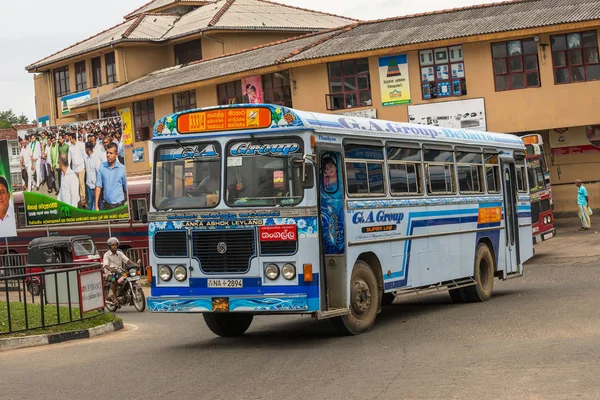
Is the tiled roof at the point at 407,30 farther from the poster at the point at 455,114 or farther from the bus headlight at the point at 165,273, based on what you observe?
the bus headlight at the point at 165,273

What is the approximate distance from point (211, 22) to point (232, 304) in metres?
42.0

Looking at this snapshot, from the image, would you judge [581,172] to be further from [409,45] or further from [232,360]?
[232,360]

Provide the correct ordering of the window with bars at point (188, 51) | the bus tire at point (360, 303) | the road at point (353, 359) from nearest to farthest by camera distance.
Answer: the road at point (353, 359) < the bus tire at point (360, 303) < the window with bars at point (188, 51)

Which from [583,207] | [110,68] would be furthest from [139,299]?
[110,68]

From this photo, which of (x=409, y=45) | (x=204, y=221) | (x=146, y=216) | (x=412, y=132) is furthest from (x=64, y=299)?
(x=409, y=45)

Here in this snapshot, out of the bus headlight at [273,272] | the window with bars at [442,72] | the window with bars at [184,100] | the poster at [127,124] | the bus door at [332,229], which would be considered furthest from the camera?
the poster at [127,124]

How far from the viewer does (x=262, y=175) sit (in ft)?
41.0

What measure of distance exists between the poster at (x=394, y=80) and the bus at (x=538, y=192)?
8.32m

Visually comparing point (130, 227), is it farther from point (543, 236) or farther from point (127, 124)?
point (127, 124)

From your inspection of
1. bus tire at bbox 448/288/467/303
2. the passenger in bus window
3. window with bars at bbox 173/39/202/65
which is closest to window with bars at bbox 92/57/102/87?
window with bars at bbox 173/39/202/65

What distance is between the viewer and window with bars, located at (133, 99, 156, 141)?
49.3 m

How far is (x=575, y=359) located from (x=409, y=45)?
2721 centimetres

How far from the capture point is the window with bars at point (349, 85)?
39250 millimetres

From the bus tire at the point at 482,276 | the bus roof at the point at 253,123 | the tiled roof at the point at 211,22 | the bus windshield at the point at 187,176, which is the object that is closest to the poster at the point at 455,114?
the tiled roof at the point at 211,22
